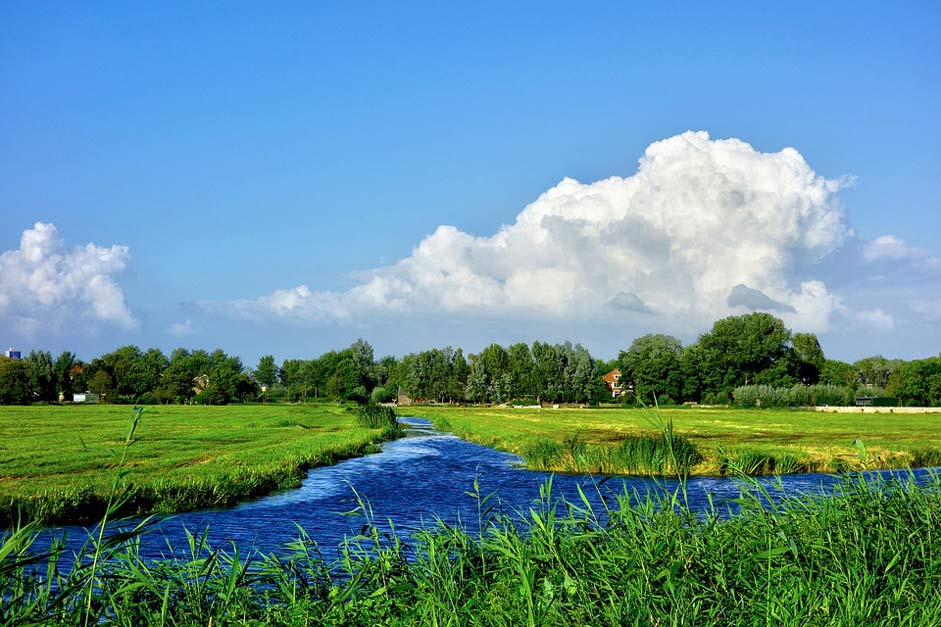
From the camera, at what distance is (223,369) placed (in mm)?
123875

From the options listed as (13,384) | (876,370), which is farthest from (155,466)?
(876,370)

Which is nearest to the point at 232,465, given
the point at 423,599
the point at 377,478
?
the point at 377,478

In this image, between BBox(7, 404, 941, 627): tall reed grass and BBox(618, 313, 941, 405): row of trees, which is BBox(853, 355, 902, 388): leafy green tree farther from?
BBox(7, 404, 941, 627): tall reed grass

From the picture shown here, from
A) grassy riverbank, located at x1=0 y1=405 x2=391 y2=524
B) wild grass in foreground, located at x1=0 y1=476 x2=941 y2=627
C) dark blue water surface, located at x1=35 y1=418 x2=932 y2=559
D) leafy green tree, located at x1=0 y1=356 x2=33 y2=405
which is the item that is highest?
leafy green tree, located at x1=0 y1=356 x2=33 y2=405

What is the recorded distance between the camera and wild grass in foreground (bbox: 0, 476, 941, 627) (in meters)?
5.90

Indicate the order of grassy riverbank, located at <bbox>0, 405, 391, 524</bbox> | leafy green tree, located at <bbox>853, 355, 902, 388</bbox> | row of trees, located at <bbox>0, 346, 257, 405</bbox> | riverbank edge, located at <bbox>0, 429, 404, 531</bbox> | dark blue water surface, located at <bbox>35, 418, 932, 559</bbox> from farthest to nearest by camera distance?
leafy green tree, located at <bbox>853, 355, 902, 388</bbox> < row of trees, located at <bbox>0, 346, 257, 405</bbox> < grassy riverbank, located at <bbox>0, 405, 391, 524</bbox> < riverbank edge, located at <bbox>0, 429, 404, 531</bbox> < dark blue water surface, located at <bbox>35, 418, 932, 559</bbox>

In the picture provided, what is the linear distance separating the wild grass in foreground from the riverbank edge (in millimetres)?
8568

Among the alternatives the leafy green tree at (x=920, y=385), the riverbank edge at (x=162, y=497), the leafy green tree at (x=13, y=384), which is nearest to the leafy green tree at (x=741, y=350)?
the leafy green tree at (x=920, y=385)

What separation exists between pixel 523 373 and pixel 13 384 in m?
78.5


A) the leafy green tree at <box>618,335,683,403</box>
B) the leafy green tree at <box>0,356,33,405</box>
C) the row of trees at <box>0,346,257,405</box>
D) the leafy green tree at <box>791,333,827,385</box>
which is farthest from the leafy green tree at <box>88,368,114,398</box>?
the leafy green tree at <box>791,333,827,385</box>

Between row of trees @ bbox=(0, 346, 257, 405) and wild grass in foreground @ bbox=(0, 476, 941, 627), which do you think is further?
row of trees @ bbox=(0, 346, 257, 405)

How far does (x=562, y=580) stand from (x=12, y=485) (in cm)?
2133

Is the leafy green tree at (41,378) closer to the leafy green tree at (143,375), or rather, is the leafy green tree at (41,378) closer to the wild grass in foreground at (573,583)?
the leafy green tree at (143,375)

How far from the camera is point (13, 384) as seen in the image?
97750mm
